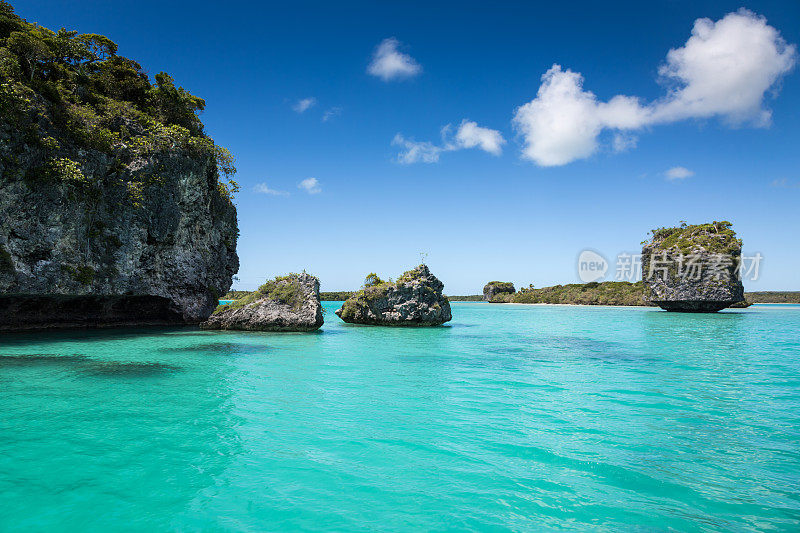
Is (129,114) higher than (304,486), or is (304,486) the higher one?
(129,114)

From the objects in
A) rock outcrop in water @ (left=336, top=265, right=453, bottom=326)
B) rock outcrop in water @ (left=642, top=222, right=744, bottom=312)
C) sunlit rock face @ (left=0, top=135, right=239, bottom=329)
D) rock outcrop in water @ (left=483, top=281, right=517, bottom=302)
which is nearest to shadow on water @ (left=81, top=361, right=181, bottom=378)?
sunlit rock face @ (left=0, top=135, right=239, bottom=329)

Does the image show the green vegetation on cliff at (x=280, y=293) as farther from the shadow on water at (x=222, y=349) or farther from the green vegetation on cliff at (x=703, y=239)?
the green vegetation on cliff at (x=703, y=239)

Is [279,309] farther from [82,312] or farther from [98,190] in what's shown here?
[82,312]

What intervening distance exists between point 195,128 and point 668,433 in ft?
110

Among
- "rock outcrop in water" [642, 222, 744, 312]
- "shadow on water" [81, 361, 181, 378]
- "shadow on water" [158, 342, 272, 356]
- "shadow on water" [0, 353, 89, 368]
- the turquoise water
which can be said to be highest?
"rock outcrop in water" [642, 222, 744, 312]

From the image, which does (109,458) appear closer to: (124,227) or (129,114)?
(124,227)

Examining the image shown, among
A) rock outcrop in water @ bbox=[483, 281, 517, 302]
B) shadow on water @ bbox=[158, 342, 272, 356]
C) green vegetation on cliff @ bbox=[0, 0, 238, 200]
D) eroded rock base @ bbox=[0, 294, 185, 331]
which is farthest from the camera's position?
rock outcrop in water @ bbox=[483, 281, 517, 302]

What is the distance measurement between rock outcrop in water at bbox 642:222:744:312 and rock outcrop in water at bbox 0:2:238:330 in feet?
196

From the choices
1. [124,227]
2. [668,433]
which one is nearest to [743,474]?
[668,433]

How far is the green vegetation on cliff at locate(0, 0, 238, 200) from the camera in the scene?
61.9 ft

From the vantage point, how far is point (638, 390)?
10.7 metres

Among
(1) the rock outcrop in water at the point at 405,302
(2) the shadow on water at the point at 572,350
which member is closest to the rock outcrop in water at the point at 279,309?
(1) the rock outcrop in water at the point at 405,302

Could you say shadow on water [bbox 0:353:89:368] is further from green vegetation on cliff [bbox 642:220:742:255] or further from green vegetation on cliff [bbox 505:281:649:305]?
green vegetation on cliff [bbox 505:281:649:305]

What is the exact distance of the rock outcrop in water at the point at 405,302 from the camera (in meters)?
31.1
